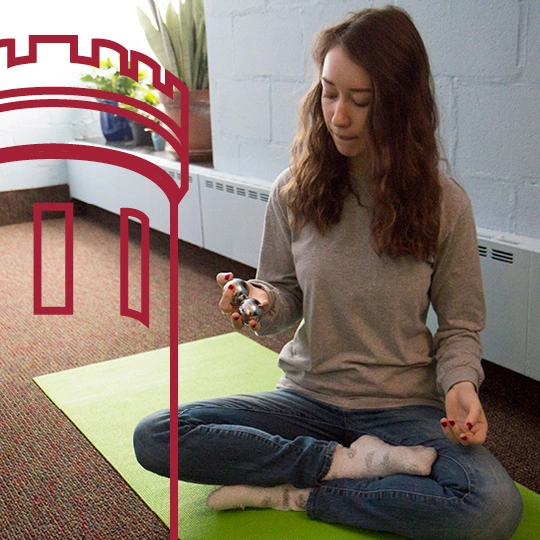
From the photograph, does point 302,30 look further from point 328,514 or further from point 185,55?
point 328,514

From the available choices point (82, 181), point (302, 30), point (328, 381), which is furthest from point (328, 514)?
point (82, 181)

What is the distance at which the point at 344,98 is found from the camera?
1.22 m

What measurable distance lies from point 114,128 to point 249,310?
279cm

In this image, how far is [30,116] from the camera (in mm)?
3834

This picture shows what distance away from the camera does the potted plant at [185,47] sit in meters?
2.95

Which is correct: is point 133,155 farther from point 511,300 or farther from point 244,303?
point 511,300

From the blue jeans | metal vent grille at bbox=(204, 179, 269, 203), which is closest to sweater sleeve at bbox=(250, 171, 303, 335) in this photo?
the blue jeans

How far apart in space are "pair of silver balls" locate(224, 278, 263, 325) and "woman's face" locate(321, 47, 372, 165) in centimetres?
28

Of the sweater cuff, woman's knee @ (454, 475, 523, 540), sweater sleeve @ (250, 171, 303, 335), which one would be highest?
sweater sleeve @ (250, 171, 303, 335)

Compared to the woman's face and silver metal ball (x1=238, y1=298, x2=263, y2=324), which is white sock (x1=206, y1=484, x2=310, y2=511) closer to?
silver metal ball (x1=238, y1=298, x2=263, y2=324)

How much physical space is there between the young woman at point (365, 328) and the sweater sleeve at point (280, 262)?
0.02m

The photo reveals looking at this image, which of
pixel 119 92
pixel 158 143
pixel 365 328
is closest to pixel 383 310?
pixel 365 328

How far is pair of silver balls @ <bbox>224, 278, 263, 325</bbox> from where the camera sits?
1.11 meters

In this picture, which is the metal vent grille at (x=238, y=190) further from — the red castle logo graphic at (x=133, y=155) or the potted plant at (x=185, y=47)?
the red castle logo graphic at (x=133, y=155)
